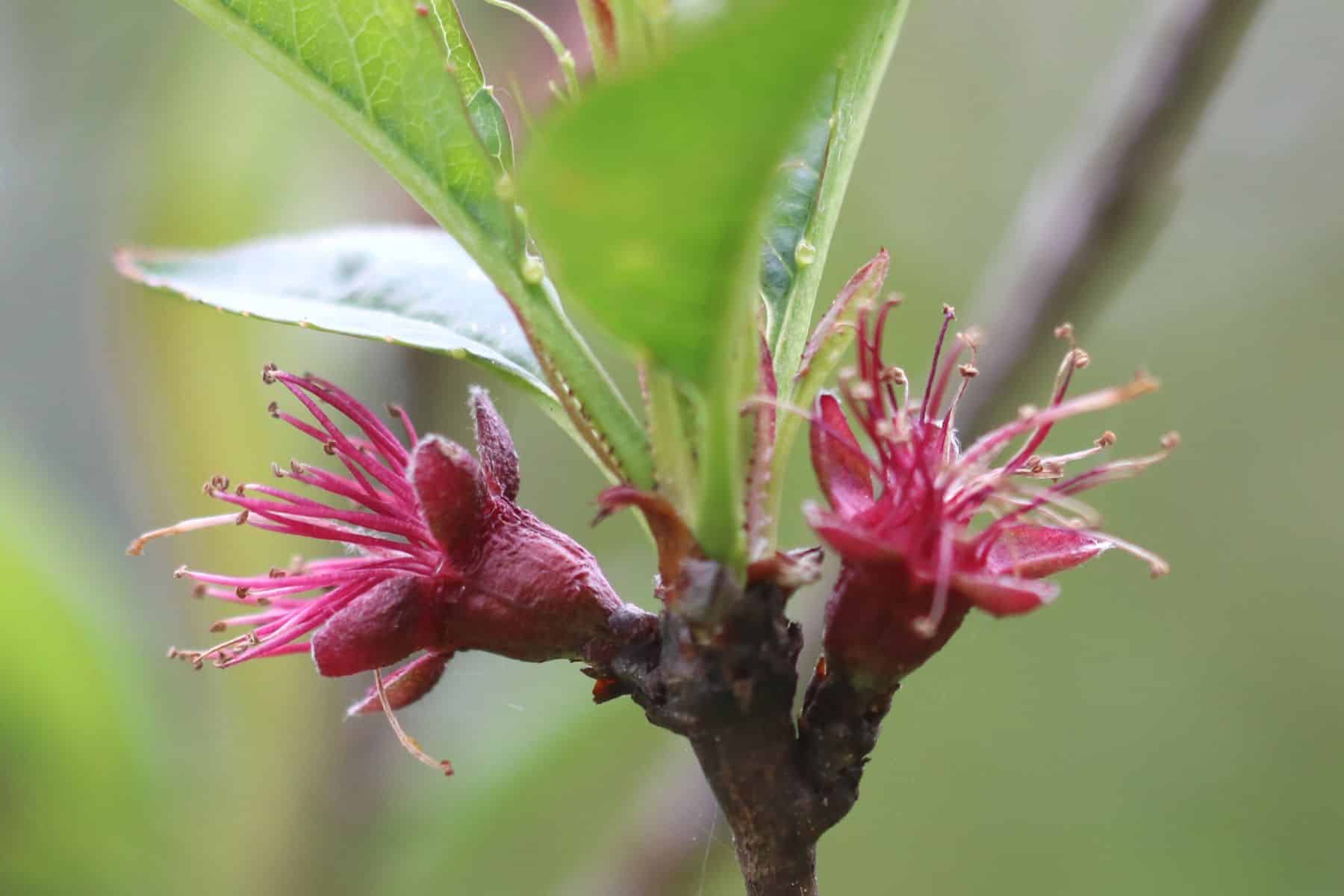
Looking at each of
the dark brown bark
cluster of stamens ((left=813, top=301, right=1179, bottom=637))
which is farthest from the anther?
the dark brown bark

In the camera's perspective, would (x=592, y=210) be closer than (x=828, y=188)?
Yes

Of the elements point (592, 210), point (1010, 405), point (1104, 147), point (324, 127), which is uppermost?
point (324, 127)

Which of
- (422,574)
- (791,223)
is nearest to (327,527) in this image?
(422,574)

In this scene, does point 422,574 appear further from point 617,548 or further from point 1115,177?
point 617,548

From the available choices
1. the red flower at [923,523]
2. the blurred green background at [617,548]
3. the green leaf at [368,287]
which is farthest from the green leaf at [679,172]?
the blurred green background at [617,548]

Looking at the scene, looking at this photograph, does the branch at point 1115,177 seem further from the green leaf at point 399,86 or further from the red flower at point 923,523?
the green leaf at point 399,86

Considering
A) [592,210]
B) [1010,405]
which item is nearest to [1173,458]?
[1010,405]

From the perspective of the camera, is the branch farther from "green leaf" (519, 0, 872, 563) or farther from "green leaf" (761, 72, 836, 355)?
"green leaf" (519, 0, 872, 563)

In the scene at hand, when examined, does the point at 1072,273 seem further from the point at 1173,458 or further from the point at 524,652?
the point at 1173,458
